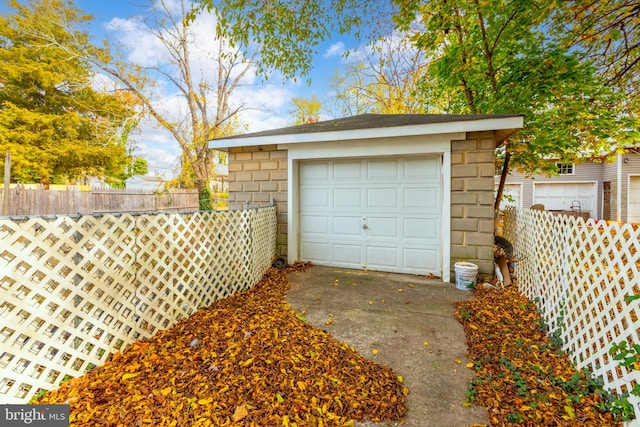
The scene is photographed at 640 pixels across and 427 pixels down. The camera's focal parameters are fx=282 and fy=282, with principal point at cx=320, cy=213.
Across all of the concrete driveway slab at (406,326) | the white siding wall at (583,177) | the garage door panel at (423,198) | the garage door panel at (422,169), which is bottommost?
the concrete driveway slab at (406,326)

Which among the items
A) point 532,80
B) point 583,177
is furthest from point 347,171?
point 583,177

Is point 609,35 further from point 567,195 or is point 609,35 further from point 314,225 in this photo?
point 567,195

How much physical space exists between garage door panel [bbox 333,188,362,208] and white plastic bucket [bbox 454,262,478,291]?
2.04 metres

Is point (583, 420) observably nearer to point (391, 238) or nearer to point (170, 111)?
point (391, 238)

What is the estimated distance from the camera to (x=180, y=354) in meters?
2.47

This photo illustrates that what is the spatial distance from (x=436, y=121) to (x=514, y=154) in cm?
298

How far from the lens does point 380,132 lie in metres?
4.70

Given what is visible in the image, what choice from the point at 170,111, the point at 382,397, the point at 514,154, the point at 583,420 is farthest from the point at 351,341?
the point at 170,111

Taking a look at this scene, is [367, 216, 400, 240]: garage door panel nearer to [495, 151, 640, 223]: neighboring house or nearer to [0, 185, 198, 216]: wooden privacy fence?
[0, 185, 198, 216]: wooden privacy fence

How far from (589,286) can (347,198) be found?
12.1 feet

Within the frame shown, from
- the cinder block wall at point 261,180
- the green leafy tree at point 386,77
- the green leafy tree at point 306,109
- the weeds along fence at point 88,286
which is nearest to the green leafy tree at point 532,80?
the cinder block wall at point 261,180

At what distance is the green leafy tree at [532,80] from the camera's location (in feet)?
16.5

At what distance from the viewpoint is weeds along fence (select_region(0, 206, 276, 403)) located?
1.88 m

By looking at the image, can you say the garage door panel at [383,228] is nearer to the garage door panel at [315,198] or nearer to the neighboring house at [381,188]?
the neighboring house at [381,188]
